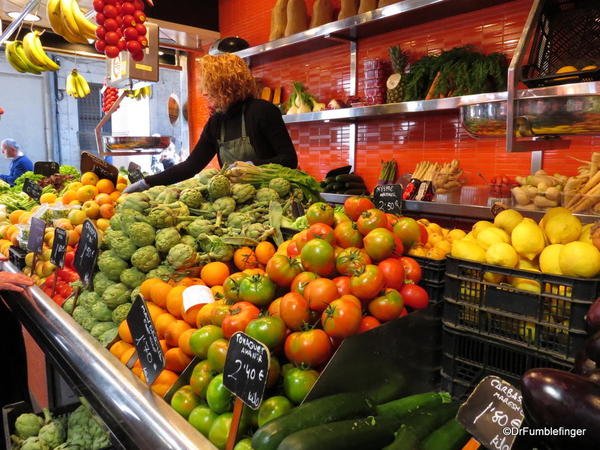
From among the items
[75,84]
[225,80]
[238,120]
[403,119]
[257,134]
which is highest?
[75,84]

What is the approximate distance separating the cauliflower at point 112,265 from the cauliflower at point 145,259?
0.25 ft

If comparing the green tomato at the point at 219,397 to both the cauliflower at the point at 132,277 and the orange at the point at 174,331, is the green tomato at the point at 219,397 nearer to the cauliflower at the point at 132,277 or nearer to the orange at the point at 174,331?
the orange at the point at 174,331

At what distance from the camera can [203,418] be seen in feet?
3.91

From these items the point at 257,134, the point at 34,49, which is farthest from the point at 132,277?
the point at 34,49

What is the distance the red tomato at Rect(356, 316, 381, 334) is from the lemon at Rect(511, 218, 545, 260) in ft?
1.40

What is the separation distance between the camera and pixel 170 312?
163 cm

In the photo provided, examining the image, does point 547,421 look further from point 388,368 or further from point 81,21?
point 81,21

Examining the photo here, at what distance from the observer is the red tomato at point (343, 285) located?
1.34 m

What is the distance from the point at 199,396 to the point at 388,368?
0.50 meters

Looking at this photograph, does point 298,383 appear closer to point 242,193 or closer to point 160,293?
point 160,293

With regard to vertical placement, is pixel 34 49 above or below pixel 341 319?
above

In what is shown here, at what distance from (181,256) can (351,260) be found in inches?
27.5

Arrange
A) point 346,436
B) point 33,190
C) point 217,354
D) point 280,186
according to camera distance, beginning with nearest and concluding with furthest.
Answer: point 346,436 → point 217,354 → point 280,186 → point 33,190

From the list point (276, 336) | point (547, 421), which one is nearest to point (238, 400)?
point (276, 336)
